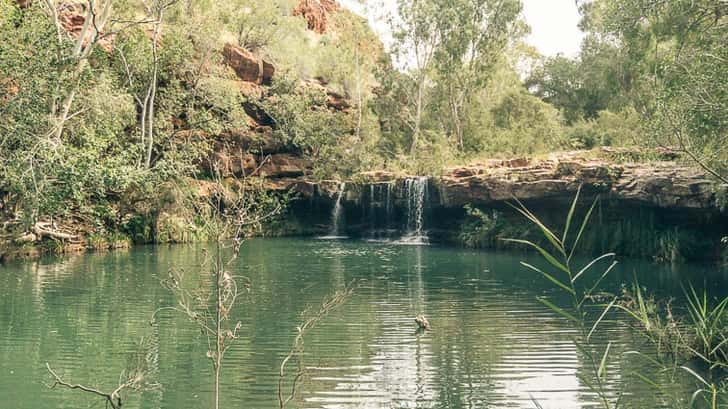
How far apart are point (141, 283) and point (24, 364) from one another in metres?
8.05

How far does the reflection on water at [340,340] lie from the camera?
8.34 metres

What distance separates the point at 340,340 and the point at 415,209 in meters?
22.0

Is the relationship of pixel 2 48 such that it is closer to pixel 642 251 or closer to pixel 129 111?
pixel 129 111

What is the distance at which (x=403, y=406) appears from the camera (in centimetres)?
791

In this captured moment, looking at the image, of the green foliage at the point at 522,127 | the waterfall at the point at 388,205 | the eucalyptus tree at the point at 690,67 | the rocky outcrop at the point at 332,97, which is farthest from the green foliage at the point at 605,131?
the eucalyptus tree at the point at 690,67

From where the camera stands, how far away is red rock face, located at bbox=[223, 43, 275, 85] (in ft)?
119

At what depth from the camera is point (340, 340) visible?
→ 11305mm

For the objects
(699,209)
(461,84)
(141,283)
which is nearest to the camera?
(141,283)

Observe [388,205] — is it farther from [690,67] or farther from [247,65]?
[690,67]

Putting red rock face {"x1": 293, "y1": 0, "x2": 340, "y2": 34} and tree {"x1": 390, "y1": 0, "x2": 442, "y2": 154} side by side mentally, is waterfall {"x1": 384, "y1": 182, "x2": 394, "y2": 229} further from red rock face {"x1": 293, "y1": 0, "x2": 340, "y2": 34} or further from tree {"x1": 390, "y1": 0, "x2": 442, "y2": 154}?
red rock face {"x1": 293, "y1": 0, "x2": 340, "y2": 34}

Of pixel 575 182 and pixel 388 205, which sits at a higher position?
pixel 575 182

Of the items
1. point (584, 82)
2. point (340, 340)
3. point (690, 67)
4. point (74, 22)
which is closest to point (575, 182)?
point (690, 67)

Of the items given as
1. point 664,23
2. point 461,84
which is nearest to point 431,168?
point 461,84

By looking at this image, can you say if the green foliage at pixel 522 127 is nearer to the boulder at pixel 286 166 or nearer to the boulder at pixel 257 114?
the boulder at pixel 286 166
